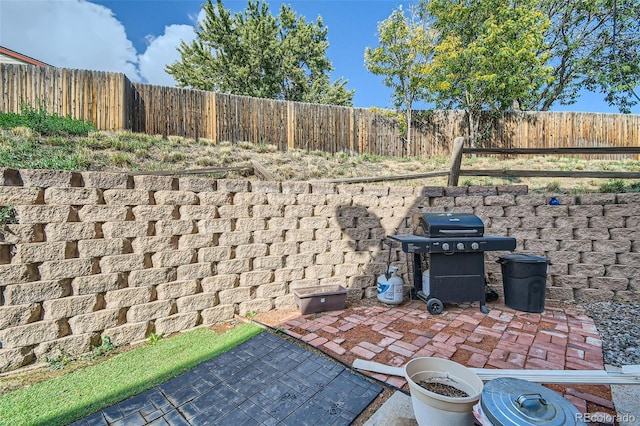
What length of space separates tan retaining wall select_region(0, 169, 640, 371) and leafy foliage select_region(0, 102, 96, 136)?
4.86 meters

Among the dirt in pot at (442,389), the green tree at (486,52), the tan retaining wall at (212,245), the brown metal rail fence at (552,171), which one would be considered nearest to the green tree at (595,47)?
the green tree at (486,52)

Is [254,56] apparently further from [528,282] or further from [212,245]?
[528,282]

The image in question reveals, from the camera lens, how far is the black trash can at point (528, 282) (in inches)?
127

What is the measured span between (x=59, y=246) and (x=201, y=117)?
6725mm

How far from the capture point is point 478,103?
33.6ft

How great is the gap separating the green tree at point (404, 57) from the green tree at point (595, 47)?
5.31 meters

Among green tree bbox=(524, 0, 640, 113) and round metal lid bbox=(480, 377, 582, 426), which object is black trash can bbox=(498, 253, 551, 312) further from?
green tree bbox=(524, 0, 640, 113)

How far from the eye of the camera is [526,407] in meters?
1.15

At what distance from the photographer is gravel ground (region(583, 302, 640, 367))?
2273 mm

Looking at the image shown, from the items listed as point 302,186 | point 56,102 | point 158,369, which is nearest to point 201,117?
point 56,102

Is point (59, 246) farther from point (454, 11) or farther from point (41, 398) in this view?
point (454, 11)

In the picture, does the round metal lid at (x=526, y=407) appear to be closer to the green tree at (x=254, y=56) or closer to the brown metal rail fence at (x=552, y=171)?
the brown metal rail fence at (x=552, y=171)

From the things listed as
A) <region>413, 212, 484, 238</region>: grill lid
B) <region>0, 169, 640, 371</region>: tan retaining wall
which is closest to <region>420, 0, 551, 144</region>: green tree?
<region>0, 169, 640, 371</region>: tan retaining wall

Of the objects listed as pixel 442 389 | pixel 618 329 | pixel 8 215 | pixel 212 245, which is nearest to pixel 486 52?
pixel 618 329
